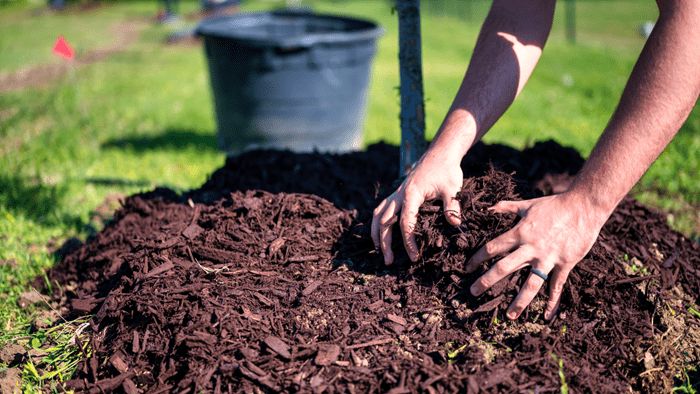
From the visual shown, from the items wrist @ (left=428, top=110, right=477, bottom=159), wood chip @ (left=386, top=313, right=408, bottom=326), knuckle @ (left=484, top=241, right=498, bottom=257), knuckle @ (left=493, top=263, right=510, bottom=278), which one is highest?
wrist @ (left=428, top=110, right=477, bottom=159)

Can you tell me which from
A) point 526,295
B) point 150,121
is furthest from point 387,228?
point 150,121

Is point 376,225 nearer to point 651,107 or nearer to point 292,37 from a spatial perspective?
point 651,107

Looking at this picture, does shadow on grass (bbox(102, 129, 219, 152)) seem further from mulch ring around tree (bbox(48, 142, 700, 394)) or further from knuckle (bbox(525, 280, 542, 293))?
knuckle (bbox(525, 280, 542, 293))

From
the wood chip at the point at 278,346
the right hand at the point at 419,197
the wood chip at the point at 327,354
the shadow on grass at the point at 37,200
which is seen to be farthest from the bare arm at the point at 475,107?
the shadow on grass at the point at 37,200

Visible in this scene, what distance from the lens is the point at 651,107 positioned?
163 cm

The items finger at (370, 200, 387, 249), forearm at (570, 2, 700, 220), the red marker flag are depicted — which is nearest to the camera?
forearm at (570, 2, 700, 220)

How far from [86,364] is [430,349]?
Result: 4.91 ft

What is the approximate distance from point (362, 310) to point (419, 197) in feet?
1.91

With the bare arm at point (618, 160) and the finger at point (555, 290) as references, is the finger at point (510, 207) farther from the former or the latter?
the finger at point (555, 290)

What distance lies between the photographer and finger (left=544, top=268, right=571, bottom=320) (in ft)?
5.78

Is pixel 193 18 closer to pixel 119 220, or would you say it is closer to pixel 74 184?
pixel 74 184

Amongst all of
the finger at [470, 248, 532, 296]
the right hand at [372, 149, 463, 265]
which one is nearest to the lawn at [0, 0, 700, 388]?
the right hand at [372, 149, 463, 265]

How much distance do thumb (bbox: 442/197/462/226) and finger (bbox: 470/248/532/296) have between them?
282 mm

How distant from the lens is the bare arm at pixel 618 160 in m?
1.60
